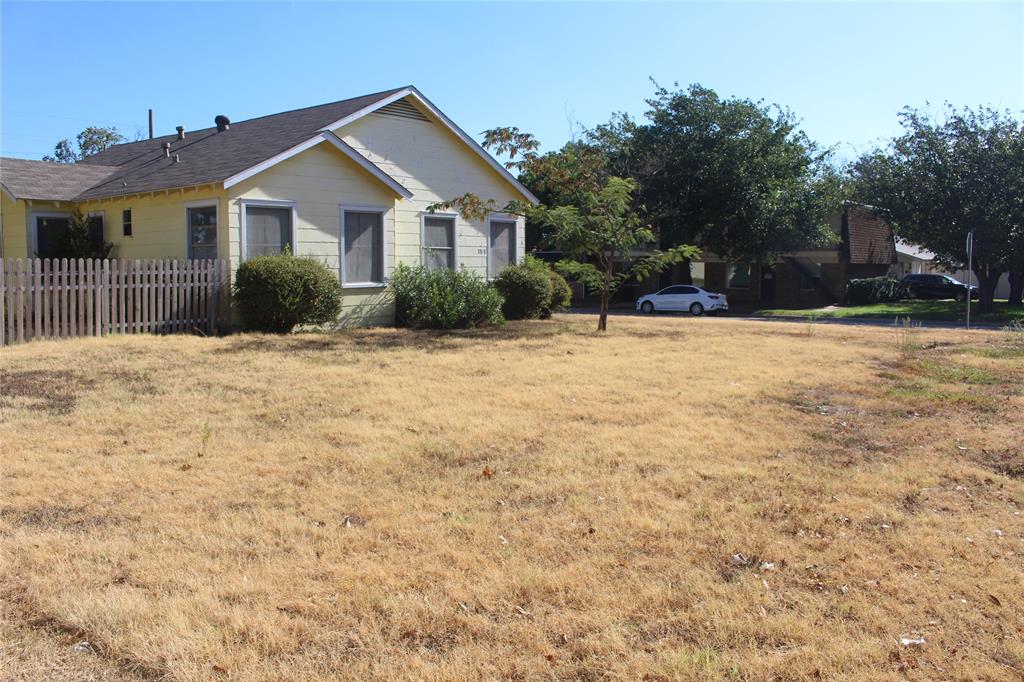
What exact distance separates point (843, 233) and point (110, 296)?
3691cm

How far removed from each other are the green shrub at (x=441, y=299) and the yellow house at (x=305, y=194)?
0.47 meters

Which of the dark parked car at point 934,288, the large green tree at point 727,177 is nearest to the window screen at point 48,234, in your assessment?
the large green tree at point 727,177

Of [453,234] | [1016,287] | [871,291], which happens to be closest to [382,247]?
[453,234]

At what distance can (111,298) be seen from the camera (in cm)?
1373

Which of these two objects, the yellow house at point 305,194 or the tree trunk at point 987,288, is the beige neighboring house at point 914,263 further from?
the yellow house at point 305,194

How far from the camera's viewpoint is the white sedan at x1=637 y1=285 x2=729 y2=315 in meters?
36.6

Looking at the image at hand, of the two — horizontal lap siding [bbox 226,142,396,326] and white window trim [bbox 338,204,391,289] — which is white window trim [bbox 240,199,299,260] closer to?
horizontal lap siding [bbox 226,142,396,326]

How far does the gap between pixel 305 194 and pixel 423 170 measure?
3940 mm

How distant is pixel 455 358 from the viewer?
12.6 meters

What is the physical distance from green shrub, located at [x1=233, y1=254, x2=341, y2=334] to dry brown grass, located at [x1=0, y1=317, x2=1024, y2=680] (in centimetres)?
476

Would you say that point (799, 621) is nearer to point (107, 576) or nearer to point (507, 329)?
point (107, 576)

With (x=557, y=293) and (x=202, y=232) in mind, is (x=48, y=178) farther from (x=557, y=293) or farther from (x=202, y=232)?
(x=557, y=293)

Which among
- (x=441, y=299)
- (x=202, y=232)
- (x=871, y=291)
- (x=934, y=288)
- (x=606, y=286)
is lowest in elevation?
(x=441, y=299)

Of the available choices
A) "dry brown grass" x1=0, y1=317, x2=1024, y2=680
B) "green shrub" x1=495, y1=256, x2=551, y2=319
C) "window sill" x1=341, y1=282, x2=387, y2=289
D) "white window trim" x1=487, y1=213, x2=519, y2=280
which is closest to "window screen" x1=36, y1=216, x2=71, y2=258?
"window sill" x1=341, y1=282, x2=387, y2=289
